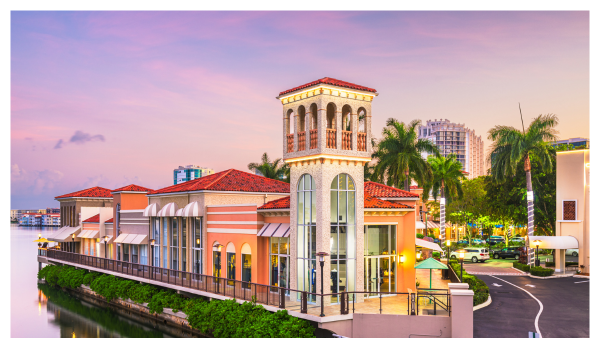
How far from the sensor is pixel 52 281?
4853 centimetres

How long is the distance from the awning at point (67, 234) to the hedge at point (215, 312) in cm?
1035

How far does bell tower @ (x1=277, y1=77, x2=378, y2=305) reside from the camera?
21359 millimetres

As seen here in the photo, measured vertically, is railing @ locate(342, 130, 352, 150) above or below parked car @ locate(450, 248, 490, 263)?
above

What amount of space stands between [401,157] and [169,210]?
66.3 feet

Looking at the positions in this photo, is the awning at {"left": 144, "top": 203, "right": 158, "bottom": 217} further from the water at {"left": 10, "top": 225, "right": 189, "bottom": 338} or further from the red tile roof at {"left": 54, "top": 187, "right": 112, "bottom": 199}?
the red tile roof at {"left": 54, "top": 187, "right": 112, "bottom": 199}

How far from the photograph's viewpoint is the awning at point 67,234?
4867 cm

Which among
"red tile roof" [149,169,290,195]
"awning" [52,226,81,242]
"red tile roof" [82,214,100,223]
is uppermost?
"red tile roof" [149,169,290,195]

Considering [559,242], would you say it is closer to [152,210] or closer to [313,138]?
[313,138]

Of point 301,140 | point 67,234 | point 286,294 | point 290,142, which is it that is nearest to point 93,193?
point 67,234

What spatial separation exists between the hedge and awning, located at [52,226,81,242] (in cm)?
1035

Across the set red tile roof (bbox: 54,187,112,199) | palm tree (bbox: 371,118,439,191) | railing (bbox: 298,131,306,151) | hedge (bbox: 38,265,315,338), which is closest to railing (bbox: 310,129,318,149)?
railing (bbox: 298,131,306,151)

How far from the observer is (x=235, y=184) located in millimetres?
31328

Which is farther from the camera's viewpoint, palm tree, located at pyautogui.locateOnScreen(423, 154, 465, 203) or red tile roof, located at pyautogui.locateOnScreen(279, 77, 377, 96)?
palm tree, located at pyautogui.locateOnScreen(423, 154, 465, 203)

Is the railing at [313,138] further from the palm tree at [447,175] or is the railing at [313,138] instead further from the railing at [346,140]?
the palm tree at [447,175]
